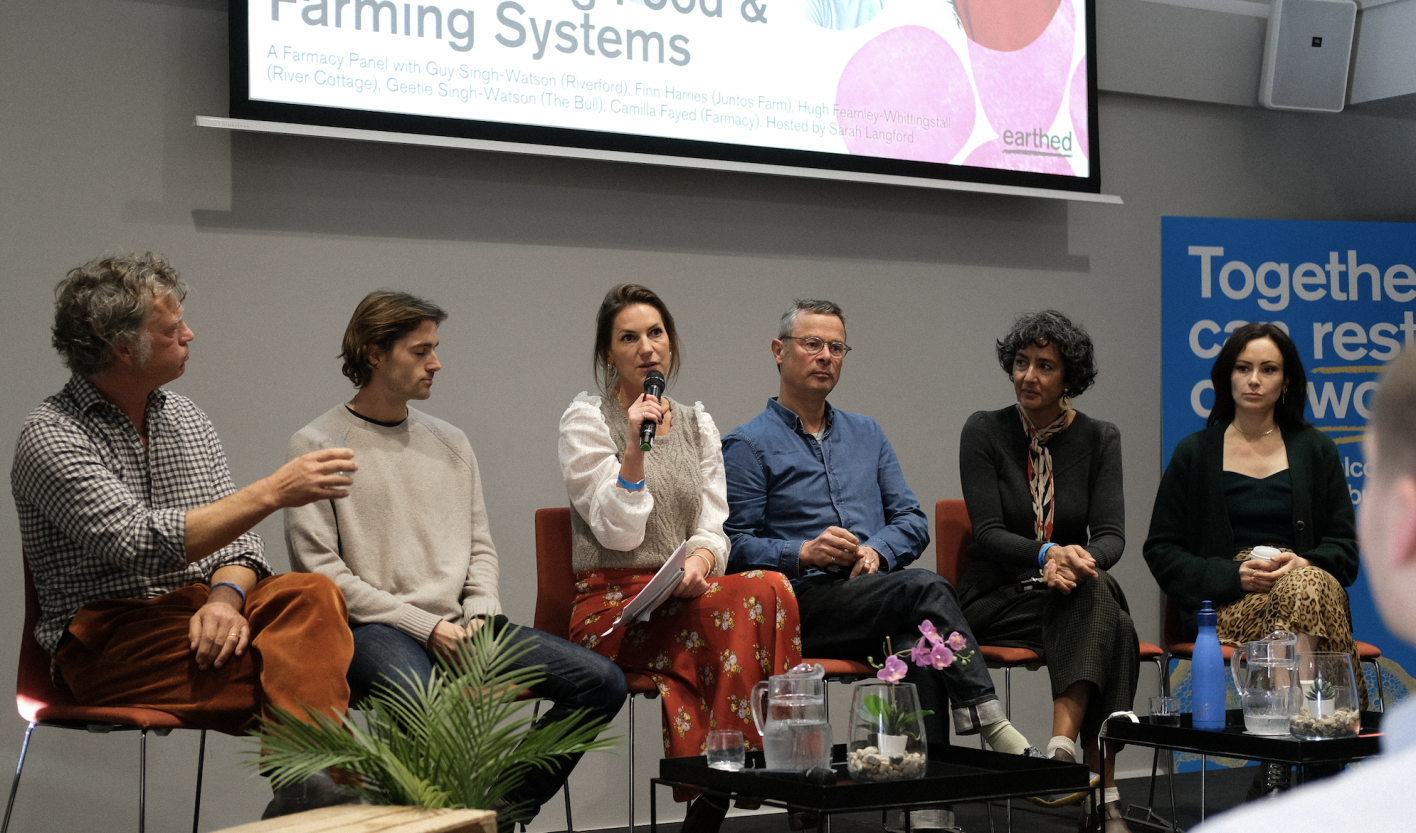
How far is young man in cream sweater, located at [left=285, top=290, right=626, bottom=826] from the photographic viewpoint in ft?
9.05

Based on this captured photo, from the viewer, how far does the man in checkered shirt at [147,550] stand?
236 cm

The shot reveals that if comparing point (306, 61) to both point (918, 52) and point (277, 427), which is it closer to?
point (277, 427)

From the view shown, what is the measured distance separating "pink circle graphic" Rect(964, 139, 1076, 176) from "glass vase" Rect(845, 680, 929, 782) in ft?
8.42

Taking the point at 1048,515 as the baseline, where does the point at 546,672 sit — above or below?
below

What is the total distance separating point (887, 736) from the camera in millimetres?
2264

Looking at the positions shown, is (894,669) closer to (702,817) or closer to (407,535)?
(702,817)

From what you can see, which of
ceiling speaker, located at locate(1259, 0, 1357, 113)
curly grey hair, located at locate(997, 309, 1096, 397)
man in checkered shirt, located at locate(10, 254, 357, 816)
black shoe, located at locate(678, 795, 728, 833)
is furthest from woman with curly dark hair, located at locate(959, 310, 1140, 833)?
ceiling speaker, located at locate(1259, 0, 1357, 113)

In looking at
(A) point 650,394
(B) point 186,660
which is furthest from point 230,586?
(A) point 650,394

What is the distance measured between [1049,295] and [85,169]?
3.11 metres

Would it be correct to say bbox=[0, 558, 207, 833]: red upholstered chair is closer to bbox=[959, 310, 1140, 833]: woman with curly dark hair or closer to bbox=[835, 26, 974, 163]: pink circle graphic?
bbox=[959, 310, 1140, 833]: woman with curly dark hair

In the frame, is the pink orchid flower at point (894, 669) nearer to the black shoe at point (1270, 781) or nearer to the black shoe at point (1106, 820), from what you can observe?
the black shoe at point (1106, 820)

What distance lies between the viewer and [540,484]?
3918 mm

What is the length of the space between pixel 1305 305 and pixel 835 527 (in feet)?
8.59

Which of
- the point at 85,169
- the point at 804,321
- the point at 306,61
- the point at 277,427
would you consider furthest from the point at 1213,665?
the point at 85,169
